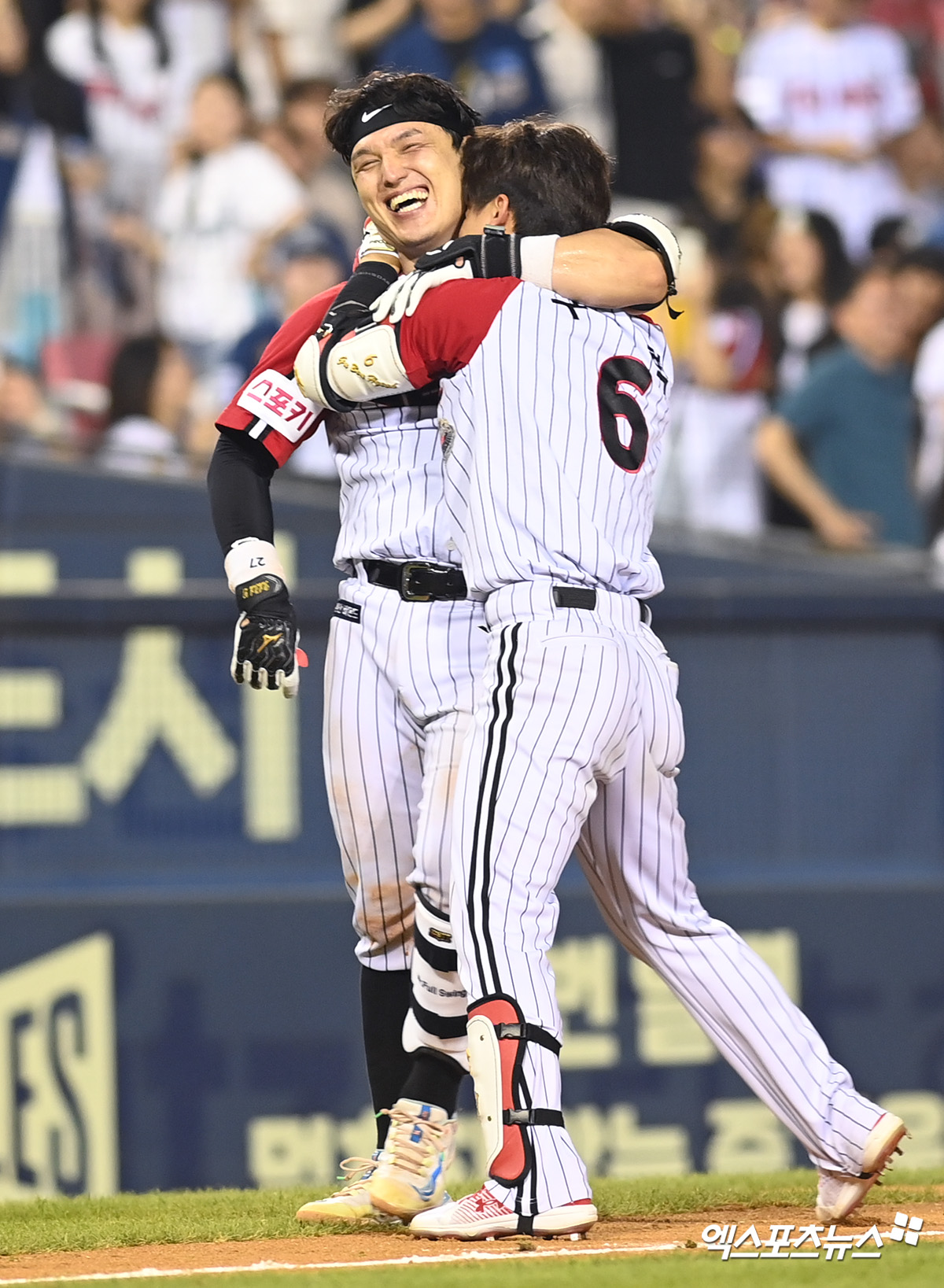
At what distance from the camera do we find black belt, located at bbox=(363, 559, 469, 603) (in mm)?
3213

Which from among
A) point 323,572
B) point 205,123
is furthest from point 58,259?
point 323,572

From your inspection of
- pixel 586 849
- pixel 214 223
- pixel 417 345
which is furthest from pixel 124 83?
pixel 586 849

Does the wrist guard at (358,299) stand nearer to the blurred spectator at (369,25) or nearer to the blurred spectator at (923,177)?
the blurred spectator at (369,25)

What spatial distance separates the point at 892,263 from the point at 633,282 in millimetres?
5370

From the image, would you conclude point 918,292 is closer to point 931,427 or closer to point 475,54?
point 931,427

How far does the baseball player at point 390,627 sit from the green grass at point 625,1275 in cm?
55

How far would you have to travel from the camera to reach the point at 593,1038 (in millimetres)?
5773

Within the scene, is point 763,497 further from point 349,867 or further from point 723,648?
point 349,867

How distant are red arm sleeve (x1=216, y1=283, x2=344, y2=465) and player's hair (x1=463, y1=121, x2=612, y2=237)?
0.38 meters

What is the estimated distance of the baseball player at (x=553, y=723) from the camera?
2.80m

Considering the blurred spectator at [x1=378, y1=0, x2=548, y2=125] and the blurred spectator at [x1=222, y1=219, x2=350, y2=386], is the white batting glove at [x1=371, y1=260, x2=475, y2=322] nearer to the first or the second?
the blurred spectator at [x1=222, y1=219, x2=350, y2=386]

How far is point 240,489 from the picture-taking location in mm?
3375

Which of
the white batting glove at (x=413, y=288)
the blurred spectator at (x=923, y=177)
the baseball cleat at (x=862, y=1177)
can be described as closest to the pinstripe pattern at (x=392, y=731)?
the white batting glove at (x=413, y=288)

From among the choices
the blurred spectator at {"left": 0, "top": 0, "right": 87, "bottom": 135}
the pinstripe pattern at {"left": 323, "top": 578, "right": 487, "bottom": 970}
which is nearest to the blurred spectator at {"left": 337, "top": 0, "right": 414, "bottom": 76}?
the blurred spectator at {"left": 0, "top": 0, "right": 87, "bottom": 135}
